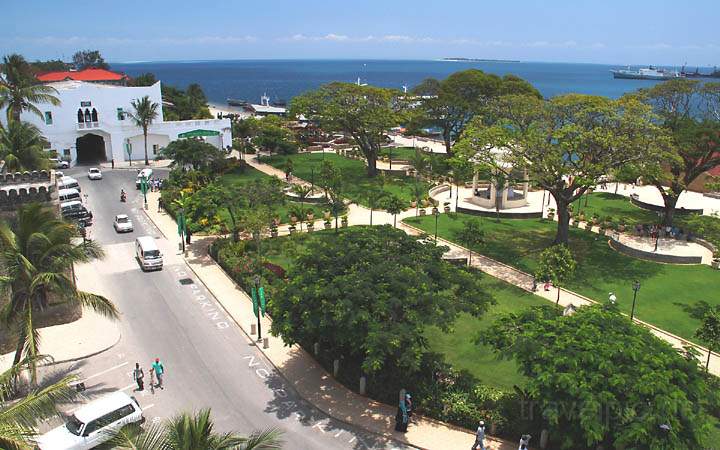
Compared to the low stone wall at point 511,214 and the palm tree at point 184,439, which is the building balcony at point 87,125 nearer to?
the low stone wall at point 511,214

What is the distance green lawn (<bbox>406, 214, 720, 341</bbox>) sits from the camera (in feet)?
98.2

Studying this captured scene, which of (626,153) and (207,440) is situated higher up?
(626,153)

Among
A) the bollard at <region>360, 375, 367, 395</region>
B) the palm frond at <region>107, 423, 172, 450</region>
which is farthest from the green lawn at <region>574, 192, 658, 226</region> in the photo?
the palm frond at <region>107, 423, 172, 450</region>

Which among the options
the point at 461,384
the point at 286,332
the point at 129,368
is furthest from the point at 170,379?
the point at 461,384

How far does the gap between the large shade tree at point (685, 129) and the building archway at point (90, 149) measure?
57719mm

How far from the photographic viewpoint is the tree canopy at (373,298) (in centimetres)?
1997

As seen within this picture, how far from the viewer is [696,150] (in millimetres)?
41469

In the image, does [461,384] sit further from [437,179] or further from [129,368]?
[437,179]

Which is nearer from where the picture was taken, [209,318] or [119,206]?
[209,318]

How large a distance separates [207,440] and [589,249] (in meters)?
33.0

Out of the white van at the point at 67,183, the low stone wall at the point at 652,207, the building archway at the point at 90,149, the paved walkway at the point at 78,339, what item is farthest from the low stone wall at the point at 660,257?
the building archway at the point at 90,149

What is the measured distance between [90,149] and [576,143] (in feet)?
187

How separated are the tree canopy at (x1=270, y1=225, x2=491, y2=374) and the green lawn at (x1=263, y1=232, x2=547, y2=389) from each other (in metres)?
1.67

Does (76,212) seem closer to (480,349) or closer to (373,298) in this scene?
(373,298)
